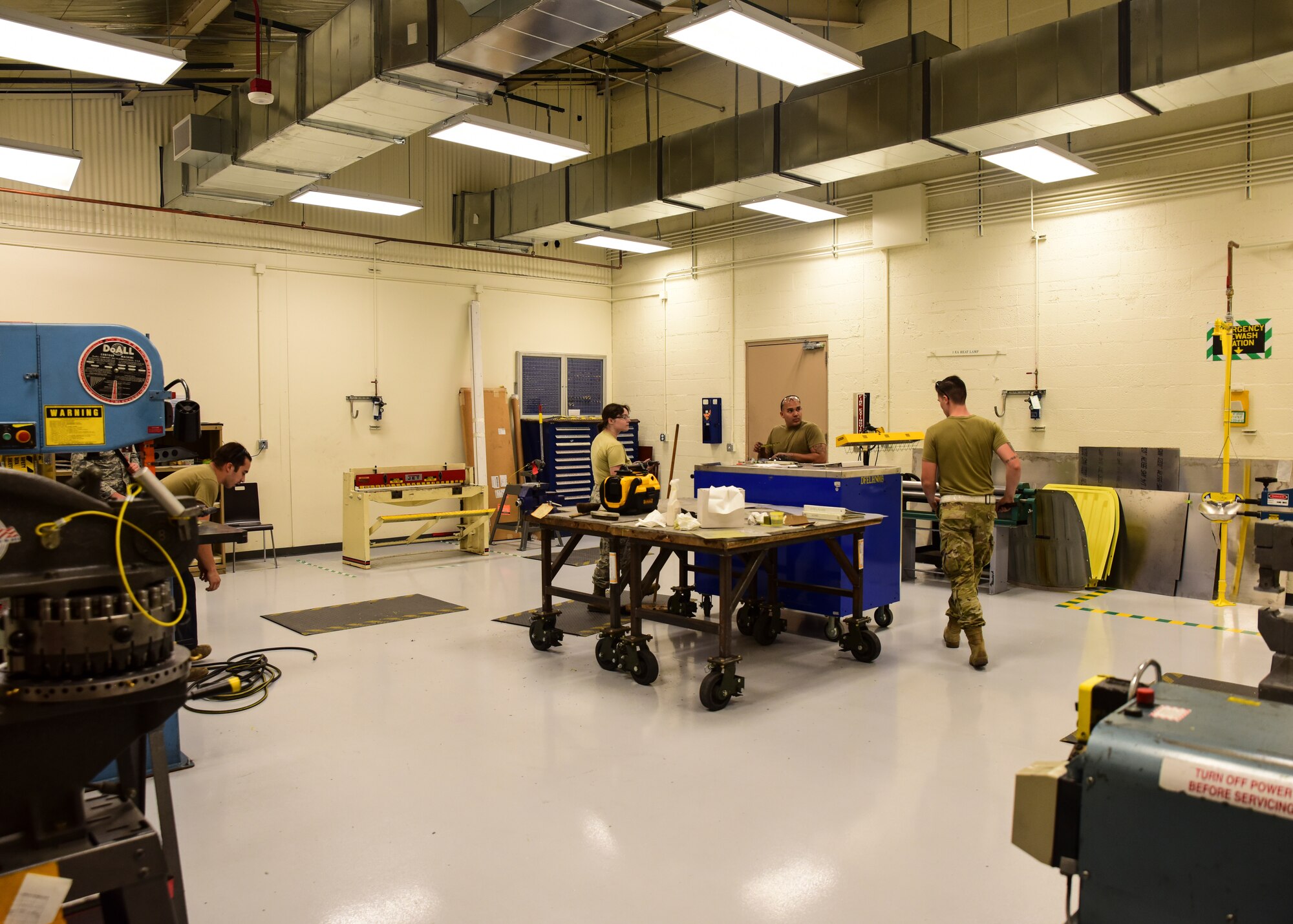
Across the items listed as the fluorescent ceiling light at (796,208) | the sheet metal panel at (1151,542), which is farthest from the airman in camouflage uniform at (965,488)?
the fluorescent ceiling light at (796,208)

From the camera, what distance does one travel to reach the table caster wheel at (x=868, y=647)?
459cm

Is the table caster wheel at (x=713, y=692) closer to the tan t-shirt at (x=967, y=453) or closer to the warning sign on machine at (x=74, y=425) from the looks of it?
the tan t-shirt at (x=967, y=453)

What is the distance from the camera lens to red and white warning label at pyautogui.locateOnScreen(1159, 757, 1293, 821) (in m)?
1.16

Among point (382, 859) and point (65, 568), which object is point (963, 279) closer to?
point (382, 859)

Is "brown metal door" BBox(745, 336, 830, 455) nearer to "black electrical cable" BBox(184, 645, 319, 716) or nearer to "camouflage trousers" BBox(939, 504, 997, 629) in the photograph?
"camouflage trousers" BBox(939, 504, 997, 629)

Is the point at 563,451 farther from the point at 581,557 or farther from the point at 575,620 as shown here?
the point at 575,620

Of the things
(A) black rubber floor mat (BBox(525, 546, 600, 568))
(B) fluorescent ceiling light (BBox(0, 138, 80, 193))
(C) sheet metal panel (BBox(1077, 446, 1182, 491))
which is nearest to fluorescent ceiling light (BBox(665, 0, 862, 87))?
(C) sheet metal panel (BBox(1077, 446, 1182, 491))

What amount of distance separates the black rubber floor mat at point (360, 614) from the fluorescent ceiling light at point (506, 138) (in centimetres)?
310

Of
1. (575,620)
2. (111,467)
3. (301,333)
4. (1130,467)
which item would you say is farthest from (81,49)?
(1130,467)

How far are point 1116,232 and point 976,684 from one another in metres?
4.16

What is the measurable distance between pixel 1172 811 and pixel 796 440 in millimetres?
5424

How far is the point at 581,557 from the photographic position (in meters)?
7.89

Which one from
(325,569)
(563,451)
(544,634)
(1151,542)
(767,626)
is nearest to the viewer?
(544,634)

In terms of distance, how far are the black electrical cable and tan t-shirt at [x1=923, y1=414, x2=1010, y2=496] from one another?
3.58 meters
